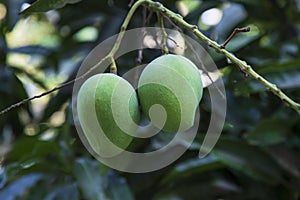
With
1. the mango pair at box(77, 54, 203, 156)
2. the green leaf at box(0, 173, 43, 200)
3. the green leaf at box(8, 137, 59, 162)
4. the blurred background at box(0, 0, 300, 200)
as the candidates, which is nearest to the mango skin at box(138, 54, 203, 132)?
the mango pair at box(77, 54, 203, 156)

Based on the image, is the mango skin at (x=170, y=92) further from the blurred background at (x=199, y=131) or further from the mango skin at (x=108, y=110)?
the blurred background at (x=199, y=131)

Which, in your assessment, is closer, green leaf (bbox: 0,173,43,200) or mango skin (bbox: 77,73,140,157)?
mango skin (bbox: 77,73,140,157)

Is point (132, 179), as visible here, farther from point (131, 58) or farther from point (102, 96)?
point (102, 96)

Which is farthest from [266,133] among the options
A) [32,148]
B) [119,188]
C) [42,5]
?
[42,5]

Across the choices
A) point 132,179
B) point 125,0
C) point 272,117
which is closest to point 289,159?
point 272,117

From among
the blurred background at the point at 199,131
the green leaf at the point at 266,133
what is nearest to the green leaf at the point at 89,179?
the blurred background at the point at 199,131

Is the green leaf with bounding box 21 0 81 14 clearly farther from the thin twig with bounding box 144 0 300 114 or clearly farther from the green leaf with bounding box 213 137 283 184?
the green leaf with bounding box 213 137 283 184
